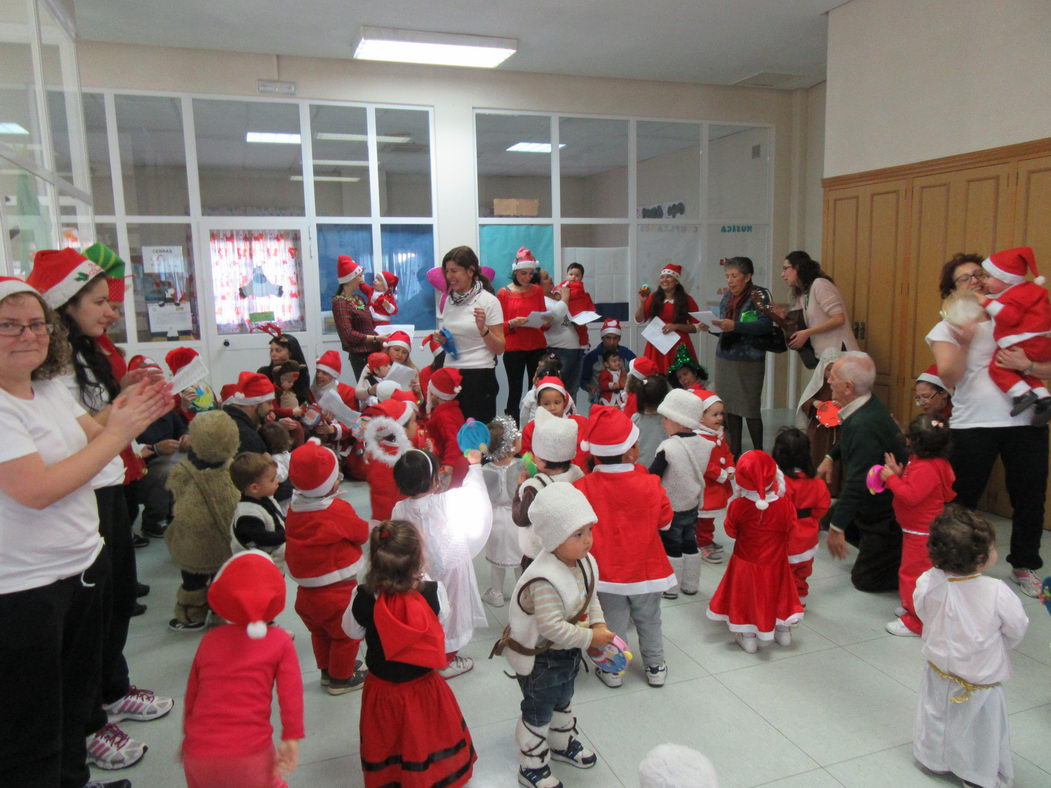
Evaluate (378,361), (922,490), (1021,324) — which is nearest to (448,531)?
(922,490)

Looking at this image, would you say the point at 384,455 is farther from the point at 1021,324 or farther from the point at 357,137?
the point at 357,137

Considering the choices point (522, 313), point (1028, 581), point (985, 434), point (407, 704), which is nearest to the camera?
point (407, 704)

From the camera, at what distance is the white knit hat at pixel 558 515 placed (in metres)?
1.94

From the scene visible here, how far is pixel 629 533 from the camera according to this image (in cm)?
256

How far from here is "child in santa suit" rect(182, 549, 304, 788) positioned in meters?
1.56

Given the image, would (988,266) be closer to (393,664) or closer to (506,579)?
(506,579)

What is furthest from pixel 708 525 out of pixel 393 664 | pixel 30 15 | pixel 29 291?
pixel 30 15

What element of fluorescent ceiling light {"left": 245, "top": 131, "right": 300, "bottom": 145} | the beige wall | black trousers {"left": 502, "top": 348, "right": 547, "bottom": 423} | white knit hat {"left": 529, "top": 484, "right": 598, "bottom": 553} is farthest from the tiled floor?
fluorescent ceiling light {"left": 245, "top": 131, "right": 300, "bottom": 145}

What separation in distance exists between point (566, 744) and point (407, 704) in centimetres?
63

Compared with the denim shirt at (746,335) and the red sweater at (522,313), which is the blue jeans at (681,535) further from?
the red sweater at (522,313)

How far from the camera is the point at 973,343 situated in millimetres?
3291

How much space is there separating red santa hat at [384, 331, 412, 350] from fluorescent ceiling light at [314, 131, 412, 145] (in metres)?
2.22

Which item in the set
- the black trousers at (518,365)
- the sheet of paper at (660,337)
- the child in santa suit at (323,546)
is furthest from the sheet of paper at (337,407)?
the child in santa suit at (323,546)

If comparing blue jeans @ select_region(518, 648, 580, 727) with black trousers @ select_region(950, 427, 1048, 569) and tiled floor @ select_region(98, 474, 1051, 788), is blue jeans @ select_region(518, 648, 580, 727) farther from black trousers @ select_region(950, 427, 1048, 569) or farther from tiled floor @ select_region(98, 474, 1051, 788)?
black trousers @ select_region(950, 427, 1048, 569)
